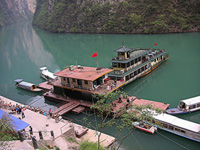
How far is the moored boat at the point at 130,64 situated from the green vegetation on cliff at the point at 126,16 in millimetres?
46414

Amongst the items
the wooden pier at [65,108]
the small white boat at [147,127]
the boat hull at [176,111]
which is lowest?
the small white boat at [147,127]

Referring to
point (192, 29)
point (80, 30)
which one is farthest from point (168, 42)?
point (80, 30)

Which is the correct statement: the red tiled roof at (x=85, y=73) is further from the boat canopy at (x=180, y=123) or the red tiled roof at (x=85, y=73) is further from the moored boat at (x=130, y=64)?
the boat canopy at (x=180, y=123)

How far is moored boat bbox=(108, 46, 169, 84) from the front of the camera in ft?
114

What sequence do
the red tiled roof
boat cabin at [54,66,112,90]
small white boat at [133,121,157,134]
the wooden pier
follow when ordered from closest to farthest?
small white boat at [133,121,157,134]
the wooden pier
boat cabin at [54,66,112,90]
the red tiled roof

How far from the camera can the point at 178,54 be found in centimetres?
5081

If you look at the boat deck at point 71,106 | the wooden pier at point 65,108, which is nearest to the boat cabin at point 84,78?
the boat deck at point 71,106

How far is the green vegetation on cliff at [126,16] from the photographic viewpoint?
82.0m

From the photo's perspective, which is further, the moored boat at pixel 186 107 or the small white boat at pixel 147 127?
the moored boat at pixel 186 107

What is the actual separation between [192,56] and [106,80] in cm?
2879

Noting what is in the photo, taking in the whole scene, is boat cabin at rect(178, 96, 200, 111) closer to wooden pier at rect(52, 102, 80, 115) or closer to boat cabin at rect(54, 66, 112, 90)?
boat cabin at rect(54, 66, 112, 90)

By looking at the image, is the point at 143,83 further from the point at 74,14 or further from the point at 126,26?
the point at 74,14

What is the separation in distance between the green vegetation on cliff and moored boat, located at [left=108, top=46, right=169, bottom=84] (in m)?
46.4

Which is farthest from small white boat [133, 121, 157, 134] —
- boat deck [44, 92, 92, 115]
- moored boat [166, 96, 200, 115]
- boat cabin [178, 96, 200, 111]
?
boat deck [44, 92, 92, 115]
